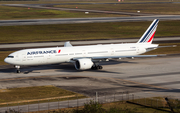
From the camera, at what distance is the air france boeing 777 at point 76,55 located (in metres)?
62.2

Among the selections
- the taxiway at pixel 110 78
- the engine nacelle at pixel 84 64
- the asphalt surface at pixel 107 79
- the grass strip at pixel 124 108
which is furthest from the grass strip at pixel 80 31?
the grass strip at pixel 124 108

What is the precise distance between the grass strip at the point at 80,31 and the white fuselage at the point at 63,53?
42.6m

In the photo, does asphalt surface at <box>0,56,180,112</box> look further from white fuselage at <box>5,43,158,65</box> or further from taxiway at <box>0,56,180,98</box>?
white fuselage at <box>5,43,158,65</box>

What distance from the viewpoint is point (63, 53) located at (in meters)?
65.1

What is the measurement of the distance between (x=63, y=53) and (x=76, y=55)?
316 cm

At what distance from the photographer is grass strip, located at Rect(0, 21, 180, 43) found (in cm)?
11381

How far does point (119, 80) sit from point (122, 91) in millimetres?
8097

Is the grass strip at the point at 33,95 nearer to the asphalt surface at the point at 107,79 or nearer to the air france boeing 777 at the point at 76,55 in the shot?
the asphalt surface at the point at 107,79

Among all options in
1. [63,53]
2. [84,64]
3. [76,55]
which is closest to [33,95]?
[84,64]

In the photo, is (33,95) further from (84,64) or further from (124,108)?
(84,64)

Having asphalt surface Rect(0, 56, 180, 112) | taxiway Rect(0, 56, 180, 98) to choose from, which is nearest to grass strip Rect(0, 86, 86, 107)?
asphalt surface Rect(0, 56, 180, 112)

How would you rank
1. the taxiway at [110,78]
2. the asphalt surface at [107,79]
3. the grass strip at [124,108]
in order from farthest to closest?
1. the taxiway at [110,78]
2. the asphalt surface at [107,79]
3. the grass strip at [124,108]

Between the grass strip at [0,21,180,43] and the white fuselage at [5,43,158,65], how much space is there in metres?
42.6

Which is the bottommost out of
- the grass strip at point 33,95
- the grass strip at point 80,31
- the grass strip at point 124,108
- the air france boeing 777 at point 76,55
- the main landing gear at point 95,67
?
the grass strip at point 124,108
